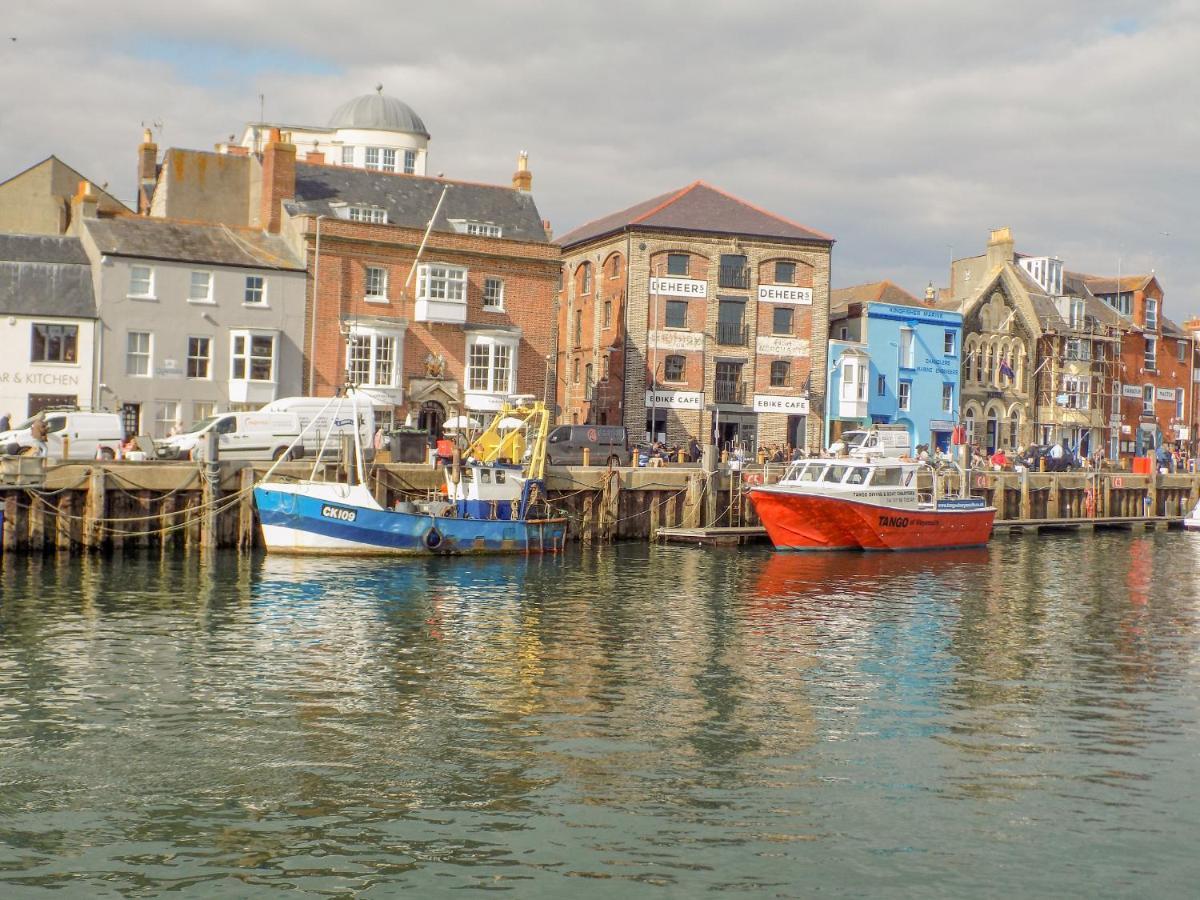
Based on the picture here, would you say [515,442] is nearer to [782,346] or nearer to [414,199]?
[414,199]

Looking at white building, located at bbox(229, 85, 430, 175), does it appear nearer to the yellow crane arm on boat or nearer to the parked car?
the parked car

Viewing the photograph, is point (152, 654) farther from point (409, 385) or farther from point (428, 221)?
point (428, 221)

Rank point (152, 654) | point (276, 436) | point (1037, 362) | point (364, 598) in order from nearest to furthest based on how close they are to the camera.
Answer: point (152, 654), point (364, 598), point (276, 436), point (1037, 362)

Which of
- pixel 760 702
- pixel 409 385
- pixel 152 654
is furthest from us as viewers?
pixel 409 385

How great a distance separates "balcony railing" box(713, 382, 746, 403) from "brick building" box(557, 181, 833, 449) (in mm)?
50

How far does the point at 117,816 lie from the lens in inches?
581

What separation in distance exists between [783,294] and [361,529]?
36.0m

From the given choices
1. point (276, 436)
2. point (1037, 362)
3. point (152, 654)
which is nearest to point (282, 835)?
point (152, 654)

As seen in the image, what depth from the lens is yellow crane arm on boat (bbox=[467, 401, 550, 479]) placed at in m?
41.7

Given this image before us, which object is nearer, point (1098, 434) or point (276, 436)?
point (276, 436)

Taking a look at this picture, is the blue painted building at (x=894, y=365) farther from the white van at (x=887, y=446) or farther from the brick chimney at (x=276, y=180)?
the brick chimney at (x=276, y=180)

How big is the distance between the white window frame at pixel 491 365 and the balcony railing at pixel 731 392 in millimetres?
12521

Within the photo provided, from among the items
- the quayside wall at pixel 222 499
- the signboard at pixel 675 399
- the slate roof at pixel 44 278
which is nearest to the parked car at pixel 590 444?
the quayside wall at pixel 222 499

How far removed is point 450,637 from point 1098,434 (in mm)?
69416
